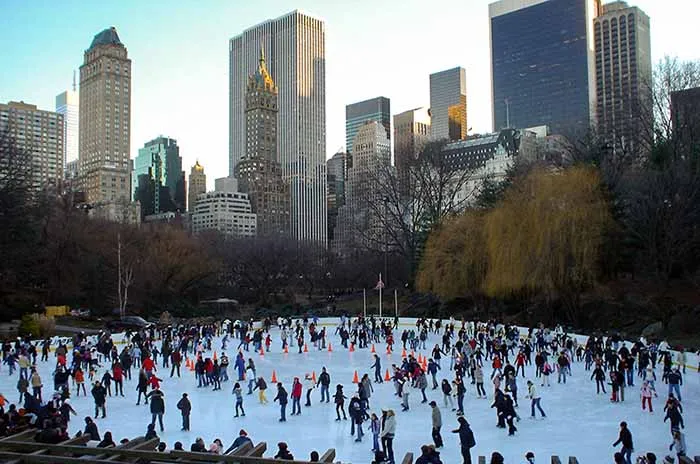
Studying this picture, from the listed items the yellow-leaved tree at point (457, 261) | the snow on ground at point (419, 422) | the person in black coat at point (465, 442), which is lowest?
the snow on ground at point (419, 422)

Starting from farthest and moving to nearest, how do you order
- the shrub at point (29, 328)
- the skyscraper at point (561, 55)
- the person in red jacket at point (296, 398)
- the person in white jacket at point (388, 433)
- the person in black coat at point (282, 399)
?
1. the skyscraper at point (561, 55)
2. the shrub at point (29, 328)
3. the person in red jacket at point (296, 398)
4. the person in black coat at point (282, 399)
5. the person in white jacket at point (388, 433)

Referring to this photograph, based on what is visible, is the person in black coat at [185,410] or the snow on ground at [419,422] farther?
the person in black coat at [185,410]

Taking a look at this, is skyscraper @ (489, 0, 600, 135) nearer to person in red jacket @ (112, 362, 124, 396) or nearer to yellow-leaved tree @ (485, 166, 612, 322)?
yellow-leaved tree @ (485, 166, 612, 322)

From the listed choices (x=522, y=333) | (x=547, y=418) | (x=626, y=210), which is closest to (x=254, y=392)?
(x=547, y=418)

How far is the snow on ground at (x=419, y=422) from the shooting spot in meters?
14.2

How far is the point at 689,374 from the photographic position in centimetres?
2366

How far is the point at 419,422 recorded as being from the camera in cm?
1670

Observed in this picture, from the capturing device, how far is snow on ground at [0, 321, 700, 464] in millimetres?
14203

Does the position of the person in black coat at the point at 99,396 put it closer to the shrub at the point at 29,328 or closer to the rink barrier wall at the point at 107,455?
the rink barrier wall at the point at 107,455

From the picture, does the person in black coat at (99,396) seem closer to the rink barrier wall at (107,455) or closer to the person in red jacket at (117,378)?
the person in red jacket at (117,378)

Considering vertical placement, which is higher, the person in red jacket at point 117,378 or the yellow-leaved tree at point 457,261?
the yellow-leaved tree at point 457,261

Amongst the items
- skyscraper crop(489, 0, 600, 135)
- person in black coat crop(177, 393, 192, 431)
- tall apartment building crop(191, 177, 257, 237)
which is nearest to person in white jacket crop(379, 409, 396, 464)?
person in black coat crop(177, 393, 192, 431)

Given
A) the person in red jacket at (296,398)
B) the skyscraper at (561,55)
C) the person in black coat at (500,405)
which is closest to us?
the person in black coat at (500,405)

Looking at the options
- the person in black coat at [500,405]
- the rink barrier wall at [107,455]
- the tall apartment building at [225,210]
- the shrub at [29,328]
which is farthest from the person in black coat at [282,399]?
the tall apartment building at [225,210]
